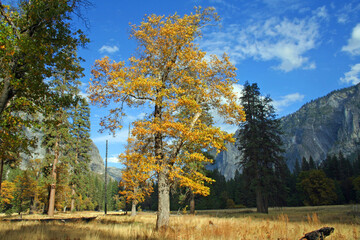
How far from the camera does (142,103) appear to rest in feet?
37.6

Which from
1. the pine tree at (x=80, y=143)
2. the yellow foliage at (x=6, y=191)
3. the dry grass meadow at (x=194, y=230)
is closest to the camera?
the dry grass meadow at (x=194, y=230)

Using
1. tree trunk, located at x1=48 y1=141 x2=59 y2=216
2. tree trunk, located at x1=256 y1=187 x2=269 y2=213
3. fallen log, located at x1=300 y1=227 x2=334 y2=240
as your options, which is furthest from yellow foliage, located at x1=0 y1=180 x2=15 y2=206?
fallen log, located at x1=300 y1=227 x2=334 y2=240

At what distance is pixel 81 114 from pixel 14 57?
111 feet

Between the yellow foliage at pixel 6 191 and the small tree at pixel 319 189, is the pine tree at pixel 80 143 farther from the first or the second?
the small tree at pixel 319 189

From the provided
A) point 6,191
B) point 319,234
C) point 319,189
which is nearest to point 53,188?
point 319,234

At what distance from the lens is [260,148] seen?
25.6m

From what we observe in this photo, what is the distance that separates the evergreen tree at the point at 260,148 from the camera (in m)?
24.0

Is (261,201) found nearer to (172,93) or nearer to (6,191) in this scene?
(172,93)

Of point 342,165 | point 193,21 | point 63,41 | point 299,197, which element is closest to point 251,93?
point 193,21

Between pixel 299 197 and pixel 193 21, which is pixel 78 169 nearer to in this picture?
pixel 193 21

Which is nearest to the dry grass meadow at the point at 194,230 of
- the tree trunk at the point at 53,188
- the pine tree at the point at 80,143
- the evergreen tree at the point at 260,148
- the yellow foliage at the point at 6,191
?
the evergreen tree at the point at 260,148

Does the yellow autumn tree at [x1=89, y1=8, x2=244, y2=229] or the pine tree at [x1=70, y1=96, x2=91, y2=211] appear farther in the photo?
the pine tree at [x1=70, y1=96, x2=91, y2=211]

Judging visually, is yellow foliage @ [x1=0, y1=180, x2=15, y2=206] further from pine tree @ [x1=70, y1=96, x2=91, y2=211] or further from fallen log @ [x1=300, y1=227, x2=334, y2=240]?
fallen log @ [x1=300, y1=227, x2=334, y2=240]

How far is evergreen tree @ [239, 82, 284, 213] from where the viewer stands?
23984 millimetres
